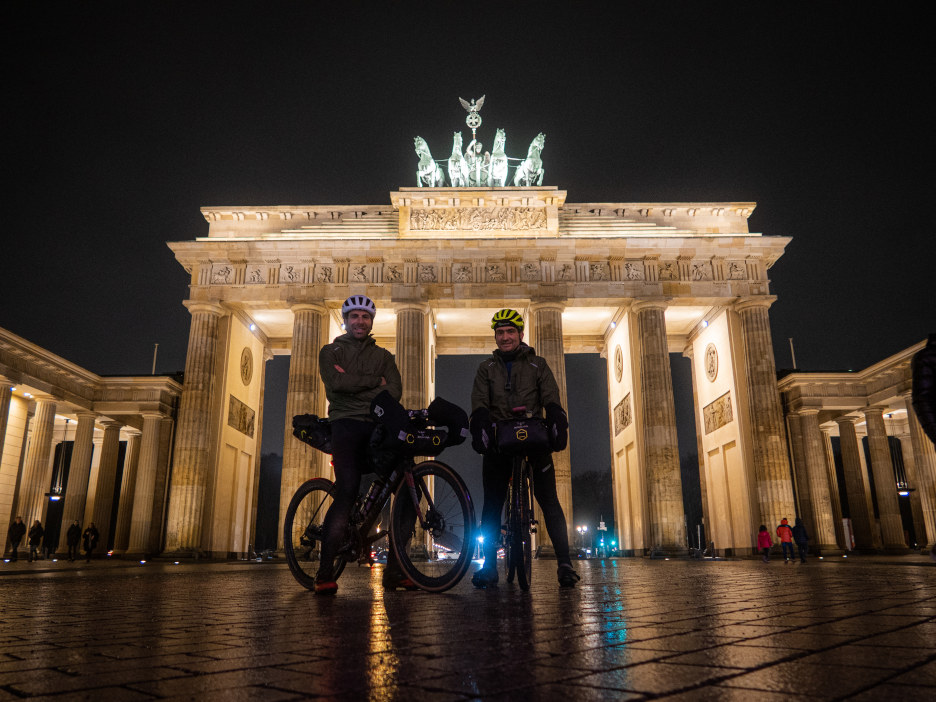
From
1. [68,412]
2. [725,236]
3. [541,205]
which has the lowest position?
[68,412]

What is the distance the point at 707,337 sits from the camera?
102 ft

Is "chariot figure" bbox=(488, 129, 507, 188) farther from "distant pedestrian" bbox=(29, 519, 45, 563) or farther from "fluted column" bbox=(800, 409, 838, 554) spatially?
"distant pedestrian" bbox=(29, 519, 45, 563)

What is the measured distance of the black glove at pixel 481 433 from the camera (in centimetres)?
584

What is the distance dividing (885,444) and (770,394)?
895 centimetres

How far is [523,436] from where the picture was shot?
18.8 ft

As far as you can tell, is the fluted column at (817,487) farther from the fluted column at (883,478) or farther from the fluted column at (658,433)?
the fluted column at (658,433)

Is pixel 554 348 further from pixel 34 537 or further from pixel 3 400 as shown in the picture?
pixel 34 537

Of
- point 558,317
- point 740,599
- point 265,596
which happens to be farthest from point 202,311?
point 740,599

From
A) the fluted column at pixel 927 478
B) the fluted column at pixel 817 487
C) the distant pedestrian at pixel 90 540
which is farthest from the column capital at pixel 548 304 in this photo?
the distant pedestrian at pixel 90 540

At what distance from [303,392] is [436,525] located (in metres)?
22.2

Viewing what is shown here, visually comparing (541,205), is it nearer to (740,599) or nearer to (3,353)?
(3,353)

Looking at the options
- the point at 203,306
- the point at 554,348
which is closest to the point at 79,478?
the point at 203,306

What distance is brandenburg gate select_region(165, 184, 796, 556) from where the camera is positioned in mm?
26188

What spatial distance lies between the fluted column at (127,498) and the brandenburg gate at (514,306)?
6095 millimetres
